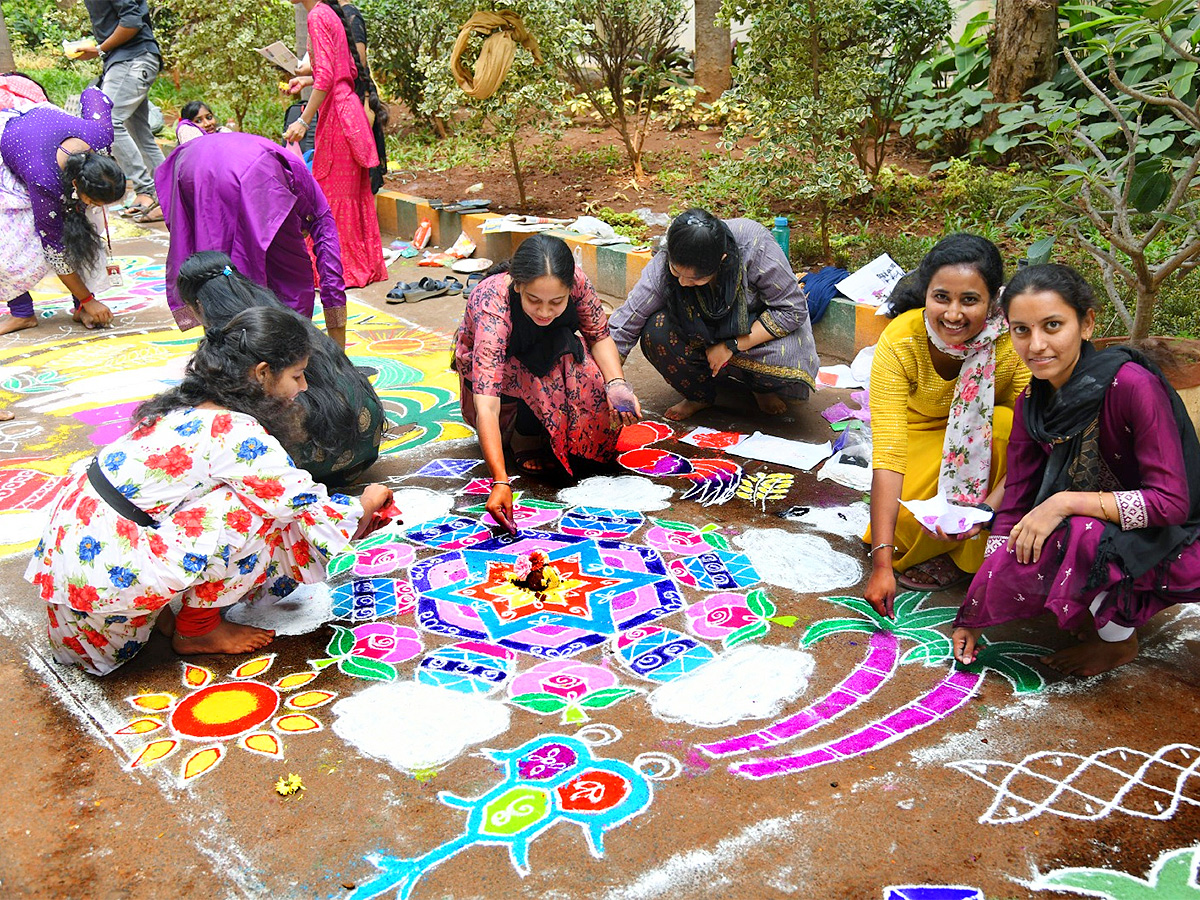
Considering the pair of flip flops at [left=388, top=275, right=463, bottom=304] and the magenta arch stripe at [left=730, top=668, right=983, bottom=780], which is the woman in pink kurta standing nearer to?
the pair of flip flops at [left=388, top=275, right=463, bottom=304]

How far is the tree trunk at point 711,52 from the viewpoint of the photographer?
27.6ft

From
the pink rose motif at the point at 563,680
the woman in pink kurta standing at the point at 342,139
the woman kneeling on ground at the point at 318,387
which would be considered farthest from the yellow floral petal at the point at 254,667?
the woman in pink kurta standing at the point at 342,139

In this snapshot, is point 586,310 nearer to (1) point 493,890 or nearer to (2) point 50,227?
(1) point 493,890

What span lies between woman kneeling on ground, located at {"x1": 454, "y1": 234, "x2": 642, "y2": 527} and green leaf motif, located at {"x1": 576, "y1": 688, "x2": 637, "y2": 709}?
0.93m

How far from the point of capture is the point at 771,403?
415cm

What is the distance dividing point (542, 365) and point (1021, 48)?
159 inches

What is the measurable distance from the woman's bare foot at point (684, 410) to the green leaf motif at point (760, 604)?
1415 mm

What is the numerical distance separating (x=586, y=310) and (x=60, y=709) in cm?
198

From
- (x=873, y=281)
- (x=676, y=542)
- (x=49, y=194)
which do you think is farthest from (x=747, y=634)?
(x=49, y=194)

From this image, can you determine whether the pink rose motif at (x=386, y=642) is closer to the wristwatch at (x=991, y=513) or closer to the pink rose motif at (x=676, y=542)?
the pink rose motif at (x=676, y=542)

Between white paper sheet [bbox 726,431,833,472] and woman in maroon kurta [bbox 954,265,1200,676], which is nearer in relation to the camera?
woman in maroon kurta [bbox 954,265,1200,676]

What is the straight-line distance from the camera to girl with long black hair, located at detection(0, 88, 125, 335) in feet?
16.3

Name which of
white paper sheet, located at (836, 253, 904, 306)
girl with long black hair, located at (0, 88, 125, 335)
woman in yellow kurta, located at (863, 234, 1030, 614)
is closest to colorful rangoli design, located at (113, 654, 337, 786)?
woman in yellow kurta, located at (863, 234, 1030, 614)

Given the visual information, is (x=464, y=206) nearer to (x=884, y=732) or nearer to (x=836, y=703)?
(x=836, y=703)
